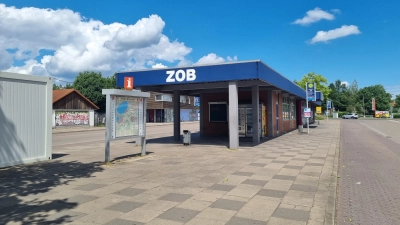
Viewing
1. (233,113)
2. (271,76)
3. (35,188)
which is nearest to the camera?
(35,188)

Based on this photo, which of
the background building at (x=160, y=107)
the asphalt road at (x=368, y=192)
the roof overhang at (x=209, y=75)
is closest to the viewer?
the asphalt road at (x=368, y=192)

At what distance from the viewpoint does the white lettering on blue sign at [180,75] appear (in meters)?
14.1

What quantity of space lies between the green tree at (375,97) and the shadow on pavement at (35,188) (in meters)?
122

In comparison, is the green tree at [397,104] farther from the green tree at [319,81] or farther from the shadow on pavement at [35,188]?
the shadow on pavement at [35,188]

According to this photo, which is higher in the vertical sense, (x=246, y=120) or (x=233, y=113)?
(x=233, y=113)

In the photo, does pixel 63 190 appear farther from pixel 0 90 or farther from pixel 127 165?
pixel 0 90

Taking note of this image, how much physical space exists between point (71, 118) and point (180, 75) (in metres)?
29.6

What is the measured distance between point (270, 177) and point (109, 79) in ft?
169

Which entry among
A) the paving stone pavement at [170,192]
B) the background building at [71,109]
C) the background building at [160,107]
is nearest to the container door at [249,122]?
the paving stone pavement at [170,192]

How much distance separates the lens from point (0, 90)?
Result: 29.2ft

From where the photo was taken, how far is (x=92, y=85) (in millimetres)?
51625

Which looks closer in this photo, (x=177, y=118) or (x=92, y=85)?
(x=177, y=118)

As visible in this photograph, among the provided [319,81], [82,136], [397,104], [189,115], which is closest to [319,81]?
[319,81]

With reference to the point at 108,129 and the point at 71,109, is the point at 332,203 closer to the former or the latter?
the point at 108,129
